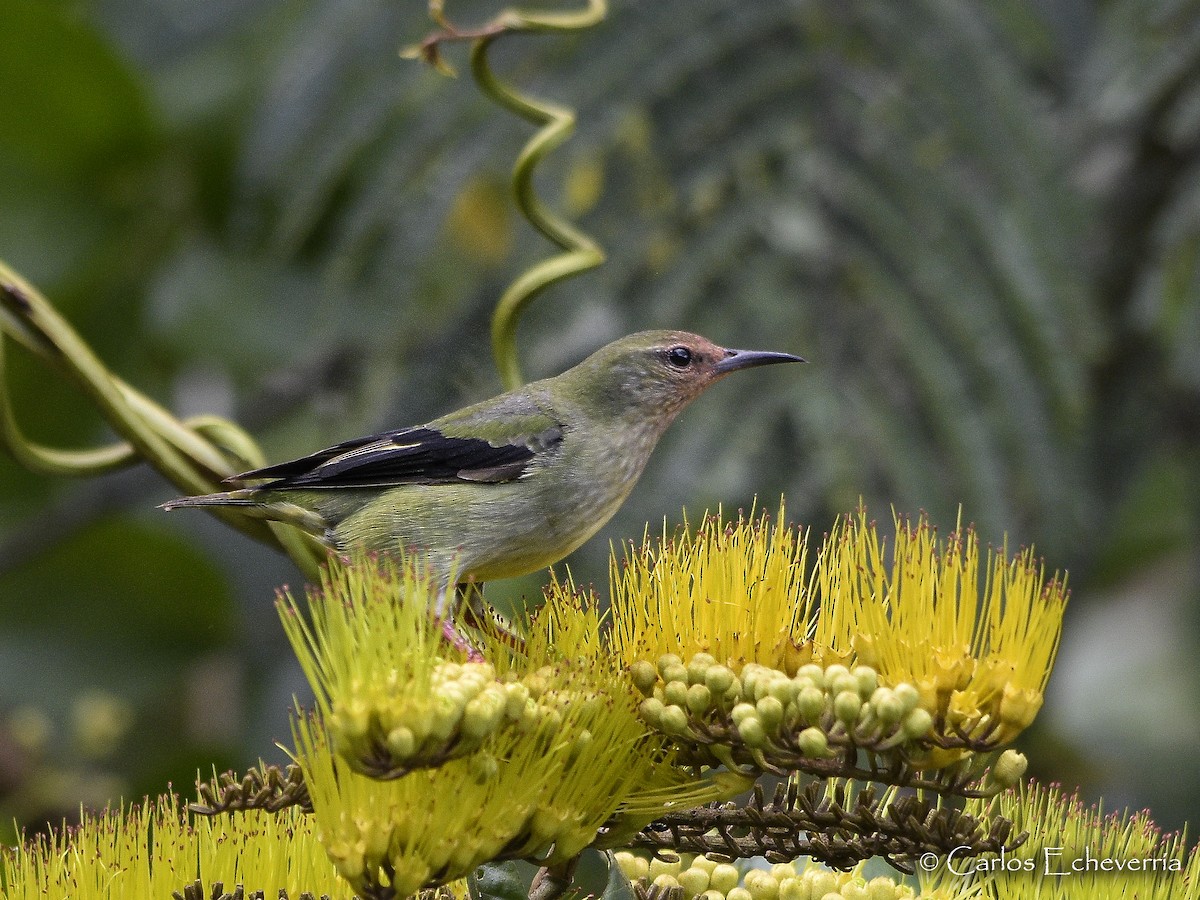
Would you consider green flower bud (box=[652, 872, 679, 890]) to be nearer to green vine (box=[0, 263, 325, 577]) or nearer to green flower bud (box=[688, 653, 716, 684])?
green flower bud (box=[688, 653, 716, 684])

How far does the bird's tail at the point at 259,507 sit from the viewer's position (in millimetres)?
1964

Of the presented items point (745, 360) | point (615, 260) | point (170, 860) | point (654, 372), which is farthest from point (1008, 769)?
point (615, 260)

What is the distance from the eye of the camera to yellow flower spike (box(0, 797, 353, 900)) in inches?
61.3

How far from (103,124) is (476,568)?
2.89 m

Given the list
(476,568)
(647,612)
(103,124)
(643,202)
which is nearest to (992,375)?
(643,202)

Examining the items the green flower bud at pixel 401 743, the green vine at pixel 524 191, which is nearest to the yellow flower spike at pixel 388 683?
the green flower bud at pixel 401 743

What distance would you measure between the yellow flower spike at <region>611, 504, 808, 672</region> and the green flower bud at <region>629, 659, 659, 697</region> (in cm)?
3

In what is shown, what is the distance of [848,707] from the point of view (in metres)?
1.42

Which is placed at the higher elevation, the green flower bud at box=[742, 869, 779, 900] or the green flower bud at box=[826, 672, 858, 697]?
the green flower bud at box=[826, 672, 858, 697]

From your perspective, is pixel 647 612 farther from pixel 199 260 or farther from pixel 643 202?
pixel 199 260

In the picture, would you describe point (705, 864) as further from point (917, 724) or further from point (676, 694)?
point (917, 724)

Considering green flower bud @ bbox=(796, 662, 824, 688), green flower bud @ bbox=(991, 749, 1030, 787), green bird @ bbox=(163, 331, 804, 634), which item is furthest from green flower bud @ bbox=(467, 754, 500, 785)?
green bird @ bbox=(163, 331, 804, 634)

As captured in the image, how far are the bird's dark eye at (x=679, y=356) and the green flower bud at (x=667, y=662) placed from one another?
93cm

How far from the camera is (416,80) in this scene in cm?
393
